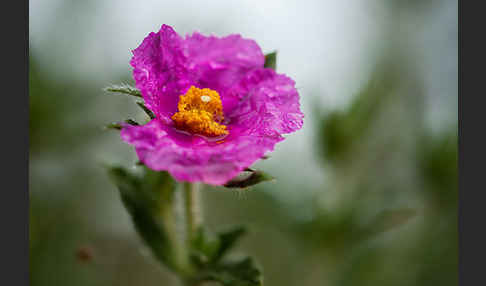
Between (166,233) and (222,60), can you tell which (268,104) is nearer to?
(222,60)

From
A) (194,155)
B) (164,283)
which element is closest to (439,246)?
(164,283)

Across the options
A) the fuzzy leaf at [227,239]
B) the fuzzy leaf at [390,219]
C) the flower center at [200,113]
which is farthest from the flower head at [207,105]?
the fuzzy leaf at [390,219]

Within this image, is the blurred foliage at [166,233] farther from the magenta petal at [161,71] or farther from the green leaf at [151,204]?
the magenta petal at [161,71]

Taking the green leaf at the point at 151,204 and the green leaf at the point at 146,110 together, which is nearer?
the green leaf at the point at 146,110

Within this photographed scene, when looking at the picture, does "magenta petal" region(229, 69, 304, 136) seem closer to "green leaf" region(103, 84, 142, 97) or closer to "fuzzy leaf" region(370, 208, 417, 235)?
"green leaf" region(103, 84, 142, 97)

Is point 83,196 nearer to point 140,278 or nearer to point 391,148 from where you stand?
point 140,278

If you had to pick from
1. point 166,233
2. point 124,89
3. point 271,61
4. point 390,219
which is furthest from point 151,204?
point 390,219

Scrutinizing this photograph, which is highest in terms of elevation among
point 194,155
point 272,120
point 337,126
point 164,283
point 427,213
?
point 337,126
